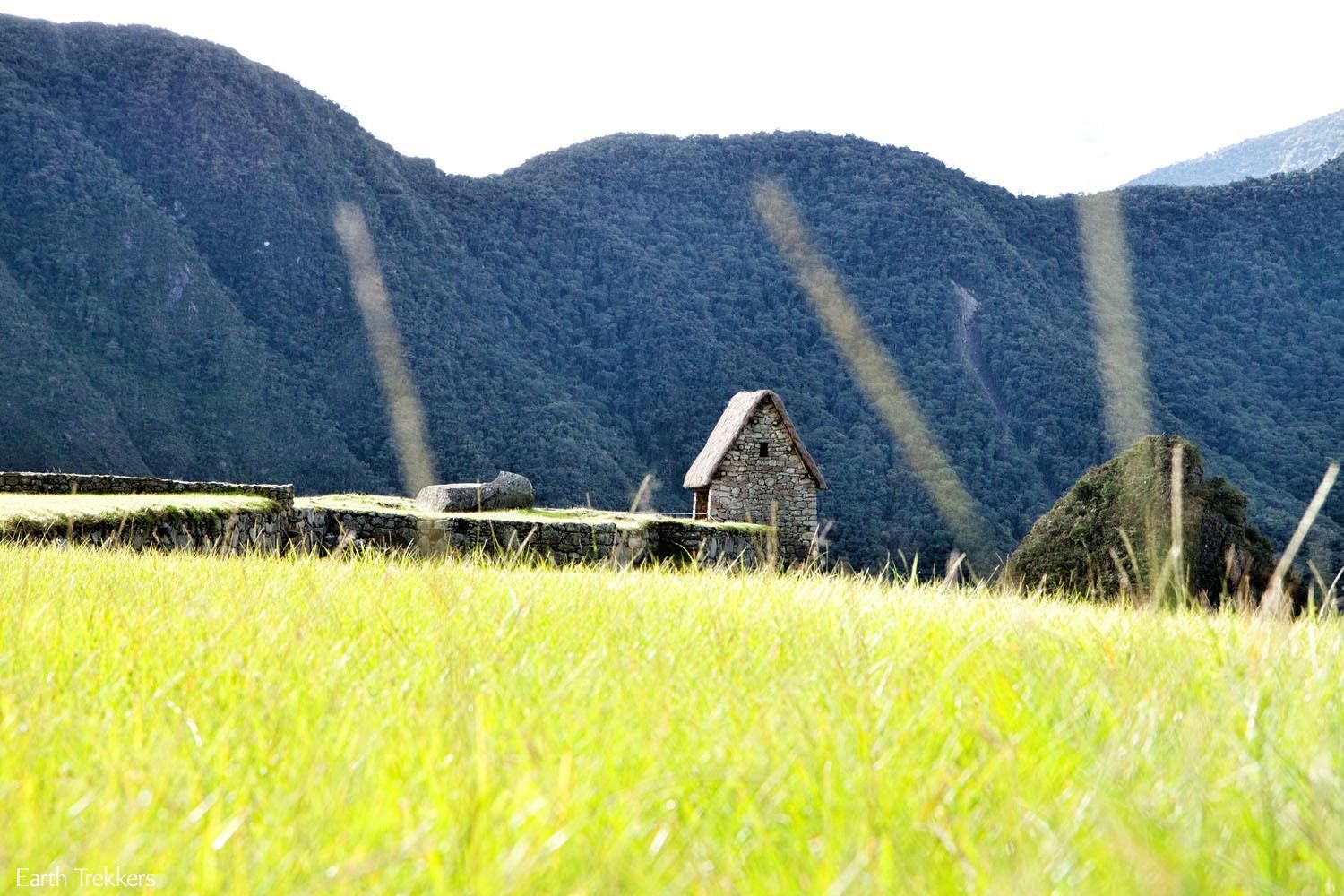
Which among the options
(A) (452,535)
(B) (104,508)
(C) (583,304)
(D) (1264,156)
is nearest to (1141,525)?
(A) (452,535)

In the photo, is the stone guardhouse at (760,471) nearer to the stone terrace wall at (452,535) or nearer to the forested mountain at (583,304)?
the stone terrace wall at (452,535)

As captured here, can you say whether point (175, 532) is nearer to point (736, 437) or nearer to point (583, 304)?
point (736, 437)

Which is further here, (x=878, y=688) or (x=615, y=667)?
(x=615, y=667)

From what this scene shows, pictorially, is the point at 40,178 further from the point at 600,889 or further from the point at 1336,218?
the point at 1336,218

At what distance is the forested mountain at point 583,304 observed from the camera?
54.6m

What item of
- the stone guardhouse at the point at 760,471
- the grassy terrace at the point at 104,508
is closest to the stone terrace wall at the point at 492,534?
the grassy terrace at the point at 104,508

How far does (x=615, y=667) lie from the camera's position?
287cm

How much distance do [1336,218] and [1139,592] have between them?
102m

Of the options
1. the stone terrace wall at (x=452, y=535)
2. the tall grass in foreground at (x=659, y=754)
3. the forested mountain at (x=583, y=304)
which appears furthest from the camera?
the forested mountain at (x=583, y=304)

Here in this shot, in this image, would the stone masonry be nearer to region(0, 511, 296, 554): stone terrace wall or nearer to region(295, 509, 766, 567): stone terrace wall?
region(295, 509, 766, 567): stone terrace wall

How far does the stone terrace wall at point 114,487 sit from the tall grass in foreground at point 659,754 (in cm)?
1460

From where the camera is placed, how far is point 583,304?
78875 mm

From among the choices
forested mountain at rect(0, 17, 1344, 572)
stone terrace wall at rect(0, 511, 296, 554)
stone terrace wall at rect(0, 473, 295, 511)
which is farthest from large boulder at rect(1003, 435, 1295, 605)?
forested mountain at rect(0, 17, 1344, 572)

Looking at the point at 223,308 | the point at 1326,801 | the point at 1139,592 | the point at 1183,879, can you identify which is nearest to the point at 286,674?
the point at 1183,879
